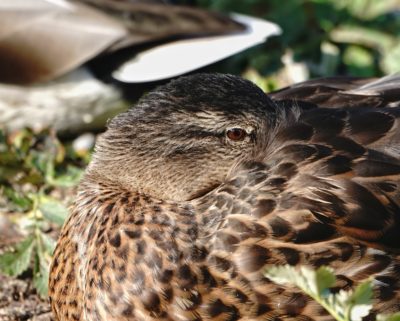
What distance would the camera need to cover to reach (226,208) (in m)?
3.18

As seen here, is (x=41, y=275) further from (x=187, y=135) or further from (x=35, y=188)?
(x=187, y=135)

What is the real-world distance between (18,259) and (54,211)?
309mm

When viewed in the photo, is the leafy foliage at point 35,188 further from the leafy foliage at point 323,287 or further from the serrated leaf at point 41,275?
the leafy foliage at point 323,287

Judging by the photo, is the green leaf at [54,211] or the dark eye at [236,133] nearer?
the dark eye at [236,133]

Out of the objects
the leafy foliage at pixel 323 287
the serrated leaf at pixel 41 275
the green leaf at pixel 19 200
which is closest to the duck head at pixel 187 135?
the serrated leaf at pixel 41 275

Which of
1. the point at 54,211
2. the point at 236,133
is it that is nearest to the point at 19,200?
the point at 54,211

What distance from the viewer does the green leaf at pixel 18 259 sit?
405cm

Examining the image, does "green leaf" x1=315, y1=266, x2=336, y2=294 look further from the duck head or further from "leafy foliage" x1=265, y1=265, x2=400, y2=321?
the duck head

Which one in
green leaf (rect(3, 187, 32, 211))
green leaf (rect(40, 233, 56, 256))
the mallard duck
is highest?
the mallard duck

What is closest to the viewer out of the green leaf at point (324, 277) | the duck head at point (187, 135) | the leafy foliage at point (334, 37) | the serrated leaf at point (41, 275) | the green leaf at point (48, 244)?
the green leaf at point (324, 277)

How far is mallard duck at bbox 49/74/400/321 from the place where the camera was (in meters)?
3.09

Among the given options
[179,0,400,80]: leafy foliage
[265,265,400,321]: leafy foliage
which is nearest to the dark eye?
[265,265,400,321]: leafy foliage

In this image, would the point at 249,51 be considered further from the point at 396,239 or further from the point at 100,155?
the point at 396,239

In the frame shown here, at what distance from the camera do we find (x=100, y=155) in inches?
Result: 139
